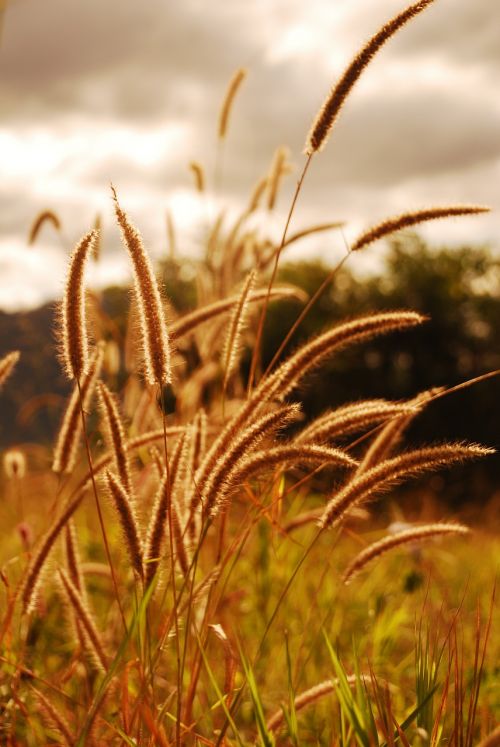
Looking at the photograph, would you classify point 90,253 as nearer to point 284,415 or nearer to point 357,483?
point 284,415

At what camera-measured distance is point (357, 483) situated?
5.69 feet

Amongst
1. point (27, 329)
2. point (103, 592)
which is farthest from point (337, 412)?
point (27, 329)

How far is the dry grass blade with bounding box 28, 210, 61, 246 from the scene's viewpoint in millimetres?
3424

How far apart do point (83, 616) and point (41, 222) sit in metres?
1.95

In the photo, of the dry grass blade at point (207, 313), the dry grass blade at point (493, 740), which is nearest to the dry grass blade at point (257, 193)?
the dry grass blade at point (207, 313)

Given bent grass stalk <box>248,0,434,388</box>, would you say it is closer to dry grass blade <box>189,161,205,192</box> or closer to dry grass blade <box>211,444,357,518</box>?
dry grass blade <box>211,444,357,518</box>

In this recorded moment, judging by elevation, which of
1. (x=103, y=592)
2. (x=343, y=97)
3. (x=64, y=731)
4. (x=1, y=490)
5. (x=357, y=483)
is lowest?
(x=1, y=490)

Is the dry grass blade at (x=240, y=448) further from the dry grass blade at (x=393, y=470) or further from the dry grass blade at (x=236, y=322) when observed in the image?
the dry grass blade at (x=236, y=322)

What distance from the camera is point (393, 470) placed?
5.57 feet

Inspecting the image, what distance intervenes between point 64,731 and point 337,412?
90cm

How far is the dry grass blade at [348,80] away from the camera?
1855mm

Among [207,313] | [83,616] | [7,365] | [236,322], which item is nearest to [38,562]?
[83,616]

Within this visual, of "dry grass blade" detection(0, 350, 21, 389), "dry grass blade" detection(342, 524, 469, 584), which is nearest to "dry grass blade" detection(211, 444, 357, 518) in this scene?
"dry grass blade" detection(342, 524, 469, 584)

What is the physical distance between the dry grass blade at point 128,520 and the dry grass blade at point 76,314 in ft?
0.74
